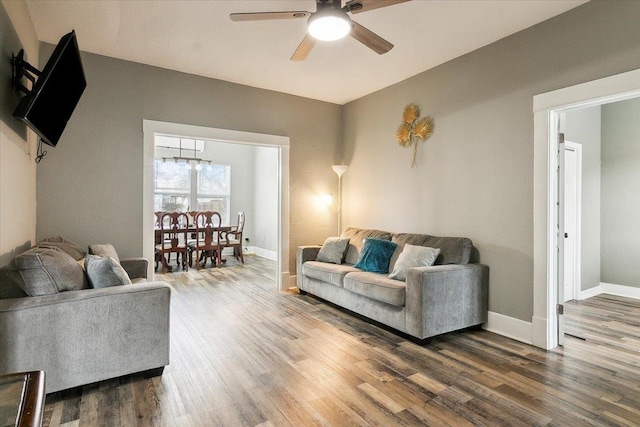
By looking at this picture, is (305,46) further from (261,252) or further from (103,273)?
(261,252)

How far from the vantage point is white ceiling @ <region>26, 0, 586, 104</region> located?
272 cm

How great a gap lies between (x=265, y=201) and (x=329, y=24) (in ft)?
20.3

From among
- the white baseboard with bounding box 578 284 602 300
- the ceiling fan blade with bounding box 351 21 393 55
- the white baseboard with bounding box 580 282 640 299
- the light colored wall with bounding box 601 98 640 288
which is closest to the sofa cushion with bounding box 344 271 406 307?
the ceiling fan blade with bounding box 351 21 393 55

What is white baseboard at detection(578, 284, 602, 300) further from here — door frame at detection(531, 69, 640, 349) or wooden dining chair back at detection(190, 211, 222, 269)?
wooden dining chair back at detection(190, 211, 222, 269)

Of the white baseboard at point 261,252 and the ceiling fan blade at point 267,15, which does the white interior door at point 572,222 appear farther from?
the white baseboard at point 261,252

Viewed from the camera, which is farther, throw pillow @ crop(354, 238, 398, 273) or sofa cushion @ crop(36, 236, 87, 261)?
throw pillow @ crop(354, 238, 398, 273)

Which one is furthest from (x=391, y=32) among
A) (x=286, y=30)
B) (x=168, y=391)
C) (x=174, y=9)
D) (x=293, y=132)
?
(x=168, y=391)

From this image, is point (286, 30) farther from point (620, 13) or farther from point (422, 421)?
point (422, 421)

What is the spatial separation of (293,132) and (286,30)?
1923mm

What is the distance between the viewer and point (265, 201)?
26.7 feet

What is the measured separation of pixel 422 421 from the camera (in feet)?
6.27

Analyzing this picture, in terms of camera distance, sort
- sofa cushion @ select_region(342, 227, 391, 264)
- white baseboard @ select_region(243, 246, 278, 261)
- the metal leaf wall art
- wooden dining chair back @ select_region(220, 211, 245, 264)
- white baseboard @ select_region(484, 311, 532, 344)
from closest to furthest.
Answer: white baseboard @ select_region(484, 311, 532, 344) → the metal leaf wall art → sofa cushion @ select_region(342, 227, 391, 264) → wooden dining chair back @ select_region(220, 211, 245, 264) → white baseboard @ select_region(243, 246, 278, 261)

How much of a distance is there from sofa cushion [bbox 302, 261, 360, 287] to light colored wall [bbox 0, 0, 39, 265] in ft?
9.29

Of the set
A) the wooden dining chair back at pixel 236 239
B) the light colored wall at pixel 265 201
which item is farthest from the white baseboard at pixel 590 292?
the wooden dining chair back at pixel 236 239
